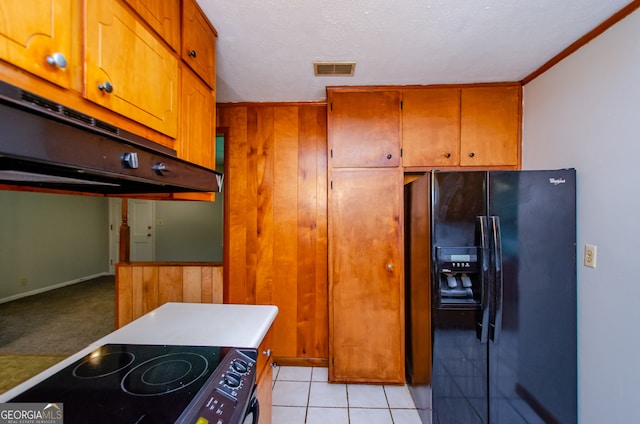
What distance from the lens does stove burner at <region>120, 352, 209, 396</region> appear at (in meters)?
0.80

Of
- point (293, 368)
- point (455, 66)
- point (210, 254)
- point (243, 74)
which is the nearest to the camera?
point (455, 66)

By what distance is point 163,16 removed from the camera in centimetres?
107

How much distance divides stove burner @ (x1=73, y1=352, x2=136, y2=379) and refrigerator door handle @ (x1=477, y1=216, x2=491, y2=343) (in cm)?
178

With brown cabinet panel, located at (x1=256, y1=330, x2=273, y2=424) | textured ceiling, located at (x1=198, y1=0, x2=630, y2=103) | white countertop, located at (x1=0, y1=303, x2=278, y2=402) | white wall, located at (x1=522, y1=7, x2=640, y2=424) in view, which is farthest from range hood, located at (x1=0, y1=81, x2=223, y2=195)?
white wall, located at (x1=522, y1=7, x2=640, y2=424)

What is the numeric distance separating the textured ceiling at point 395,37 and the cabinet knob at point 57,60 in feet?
2.94

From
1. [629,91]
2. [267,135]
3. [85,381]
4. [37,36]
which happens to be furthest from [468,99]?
[85,381]

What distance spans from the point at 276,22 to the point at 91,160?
4.47 feet

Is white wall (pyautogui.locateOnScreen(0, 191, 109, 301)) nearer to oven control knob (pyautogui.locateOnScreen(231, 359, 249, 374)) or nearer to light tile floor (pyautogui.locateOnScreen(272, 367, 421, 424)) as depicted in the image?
light tile floor (pyautogui.locateOnScreen(272, 367, 421, 424))

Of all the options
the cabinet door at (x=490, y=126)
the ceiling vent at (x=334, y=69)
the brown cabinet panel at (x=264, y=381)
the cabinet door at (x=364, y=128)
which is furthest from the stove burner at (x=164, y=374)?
the cabinet door at (x=490, y=126)

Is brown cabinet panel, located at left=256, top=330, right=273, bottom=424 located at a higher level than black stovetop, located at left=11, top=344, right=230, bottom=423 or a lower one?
lower

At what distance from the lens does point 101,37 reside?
0.78 meters

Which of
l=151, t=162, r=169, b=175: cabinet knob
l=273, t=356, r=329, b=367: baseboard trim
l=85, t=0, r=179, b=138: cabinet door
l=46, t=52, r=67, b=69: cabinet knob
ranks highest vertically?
l=85, t=0, r=179, b=138: cabinet door

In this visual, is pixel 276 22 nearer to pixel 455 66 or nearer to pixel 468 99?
pixel 455 66

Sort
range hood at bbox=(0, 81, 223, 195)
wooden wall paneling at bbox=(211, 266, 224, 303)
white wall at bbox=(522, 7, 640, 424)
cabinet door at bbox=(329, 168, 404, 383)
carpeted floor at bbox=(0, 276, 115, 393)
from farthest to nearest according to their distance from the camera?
carpeted floor at bbox=(0, 276, 115, 393)
cabinet door at bbox=(329, 168, 404, 383)
wooden wall paneling at bbox=(211, 266, 224, 303)
white wall at bbox=(522, 7, 640, 424)
range hood at bbox=(0, 81, 223, 195)
